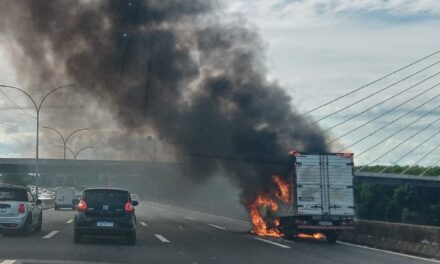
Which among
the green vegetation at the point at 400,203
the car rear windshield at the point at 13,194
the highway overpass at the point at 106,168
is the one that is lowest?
the green vegetation at the point at 400,203

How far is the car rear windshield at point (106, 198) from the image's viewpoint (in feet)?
57.5

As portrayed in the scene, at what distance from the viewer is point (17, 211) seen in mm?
19516

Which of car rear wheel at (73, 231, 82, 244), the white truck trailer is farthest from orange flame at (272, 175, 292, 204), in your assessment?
car rear wheel at (73, 231, 82, 244)

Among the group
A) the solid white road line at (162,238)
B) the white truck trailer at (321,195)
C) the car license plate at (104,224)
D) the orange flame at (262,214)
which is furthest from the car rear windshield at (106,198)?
the orange flame at (262,214)

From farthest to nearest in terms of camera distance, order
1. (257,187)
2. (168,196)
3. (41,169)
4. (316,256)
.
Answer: (41,169) < (168,196) < (257,187) < (316,256)

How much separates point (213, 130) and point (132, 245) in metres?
14.6

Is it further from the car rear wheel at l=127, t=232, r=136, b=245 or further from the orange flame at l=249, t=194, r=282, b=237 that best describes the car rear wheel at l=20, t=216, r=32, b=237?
the orange flame at l=249, t=194, r=282, b=237

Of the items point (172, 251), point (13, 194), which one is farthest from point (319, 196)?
point (13, 194)

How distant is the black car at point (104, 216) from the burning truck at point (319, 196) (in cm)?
631

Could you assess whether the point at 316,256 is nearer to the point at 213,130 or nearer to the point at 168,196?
the point at 213,130

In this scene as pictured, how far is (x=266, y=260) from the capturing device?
14.4 m

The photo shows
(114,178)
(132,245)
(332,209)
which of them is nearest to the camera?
(132,245)

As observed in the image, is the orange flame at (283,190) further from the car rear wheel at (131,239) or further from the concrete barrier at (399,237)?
the car rear wheel at (131,239)

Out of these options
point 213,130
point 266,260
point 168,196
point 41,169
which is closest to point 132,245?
point 266,260
